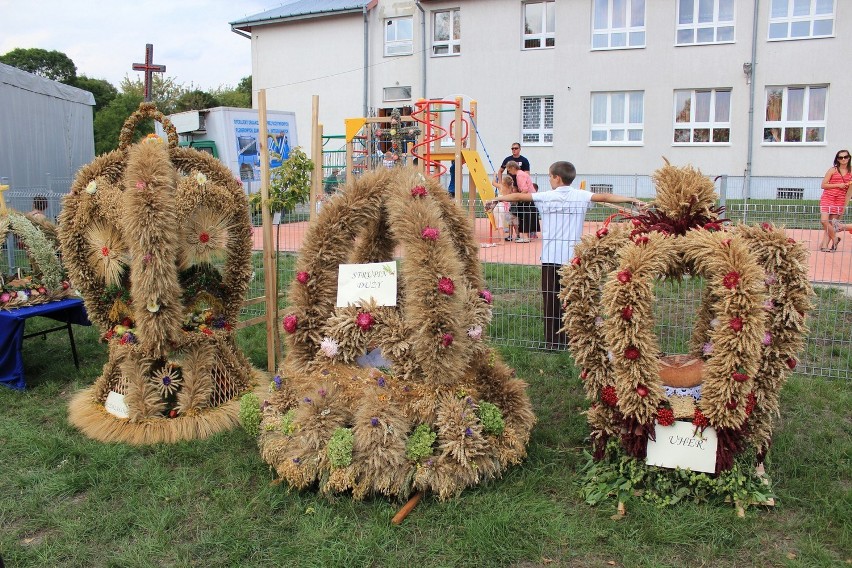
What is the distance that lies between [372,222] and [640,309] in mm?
1631

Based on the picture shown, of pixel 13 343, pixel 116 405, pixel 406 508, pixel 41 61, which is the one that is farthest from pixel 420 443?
pixel 41 61

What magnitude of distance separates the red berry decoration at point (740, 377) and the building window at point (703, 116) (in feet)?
60.8

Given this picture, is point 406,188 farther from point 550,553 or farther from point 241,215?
point 550,553

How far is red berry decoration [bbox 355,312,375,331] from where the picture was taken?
12.2 feet

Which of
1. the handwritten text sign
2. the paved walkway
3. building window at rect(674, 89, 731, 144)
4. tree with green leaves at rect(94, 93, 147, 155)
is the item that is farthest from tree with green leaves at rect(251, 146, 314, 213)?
tree with green leaves at rect(94, 93, 147, 155)

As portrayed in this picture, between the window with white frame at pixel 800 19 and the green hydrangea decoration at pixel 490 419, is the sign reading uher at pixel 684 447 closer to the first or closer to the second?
the green hydrangea decoration at pixel 490 419

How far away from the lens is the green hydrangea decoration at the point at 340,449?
338 centimetres

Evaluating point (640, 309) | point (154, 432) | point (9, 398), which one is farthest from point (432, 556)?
point (9, 398)

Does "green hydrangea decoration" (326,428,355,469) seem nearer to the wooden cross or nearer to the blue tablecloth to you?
the blue tablecloth

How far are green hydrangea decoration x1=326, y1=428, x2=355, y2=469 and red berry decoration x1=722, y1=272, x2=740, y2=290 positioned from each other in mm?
1889

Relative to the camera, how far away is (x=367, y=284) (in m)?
3.86

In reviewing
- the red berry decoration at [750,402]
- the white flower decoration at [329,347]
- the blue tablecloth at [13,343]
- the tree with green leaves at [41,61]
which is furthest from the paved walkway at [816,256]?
the tree with green leaves at [41,61]

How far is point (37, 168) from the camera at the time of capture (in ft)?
47.5

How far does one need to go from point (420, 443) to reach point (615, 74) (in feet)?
62.3
